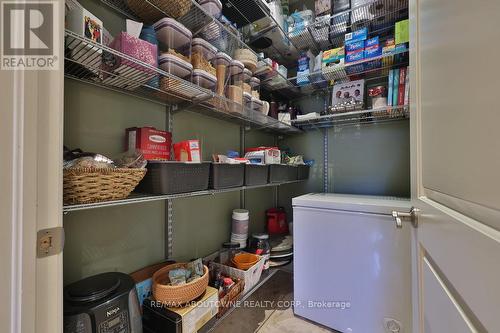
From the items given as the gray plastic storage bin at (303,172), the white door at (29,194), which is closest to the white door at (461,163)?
the white door at (29,194)

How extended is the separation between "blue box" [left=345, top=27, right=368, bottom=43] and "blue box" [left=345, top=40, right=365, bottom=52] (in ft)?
0.08

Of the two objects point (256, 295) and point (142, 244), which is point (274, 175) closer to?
point (256, 295)

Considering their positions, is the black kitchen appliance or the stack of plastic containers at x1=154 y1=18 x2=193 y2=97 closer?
the black kitchen appliance

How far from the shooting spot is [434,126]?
0.53 metres

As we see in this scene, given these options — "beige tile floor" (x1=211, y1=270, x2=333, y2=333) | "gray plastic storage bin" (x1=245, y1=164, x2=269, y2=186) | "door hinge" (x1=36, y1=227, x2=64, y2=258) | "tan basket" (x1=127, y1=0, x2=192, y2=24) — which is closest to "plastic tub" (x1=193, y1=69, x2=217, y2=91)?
"tan basket" (x1=127, y1=0, x2=192, y2=24)

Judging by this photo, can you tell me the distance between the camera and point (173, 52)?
970 mm

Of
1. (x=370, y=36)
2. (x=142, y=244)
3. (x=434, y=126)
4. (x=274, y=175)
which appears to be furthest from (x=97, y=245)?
(x=370, y=36)

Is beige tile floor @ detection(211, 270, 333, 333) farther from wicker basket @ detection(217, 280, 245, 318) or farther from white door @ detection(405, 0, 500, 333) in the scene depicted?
white door @ detection(405, 0, 500, 333)

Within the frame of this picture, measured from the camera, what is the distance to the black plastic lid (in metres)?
0.73

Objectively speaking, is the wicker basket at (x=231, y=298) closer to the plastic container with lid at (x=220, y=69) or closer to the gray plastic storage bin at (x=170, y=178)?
the gray plastic storage bin at (x=170, y=178)

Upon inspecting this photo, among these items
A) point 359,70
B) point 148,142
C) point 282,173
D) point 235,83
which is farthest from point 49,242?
point 359,70

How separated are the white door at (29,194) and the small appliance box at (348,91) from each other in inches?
69.2

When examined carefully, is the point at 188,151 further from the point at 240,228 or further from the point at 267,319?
the point at 267,319

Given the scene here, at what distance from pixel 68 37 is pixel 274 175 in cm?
132
